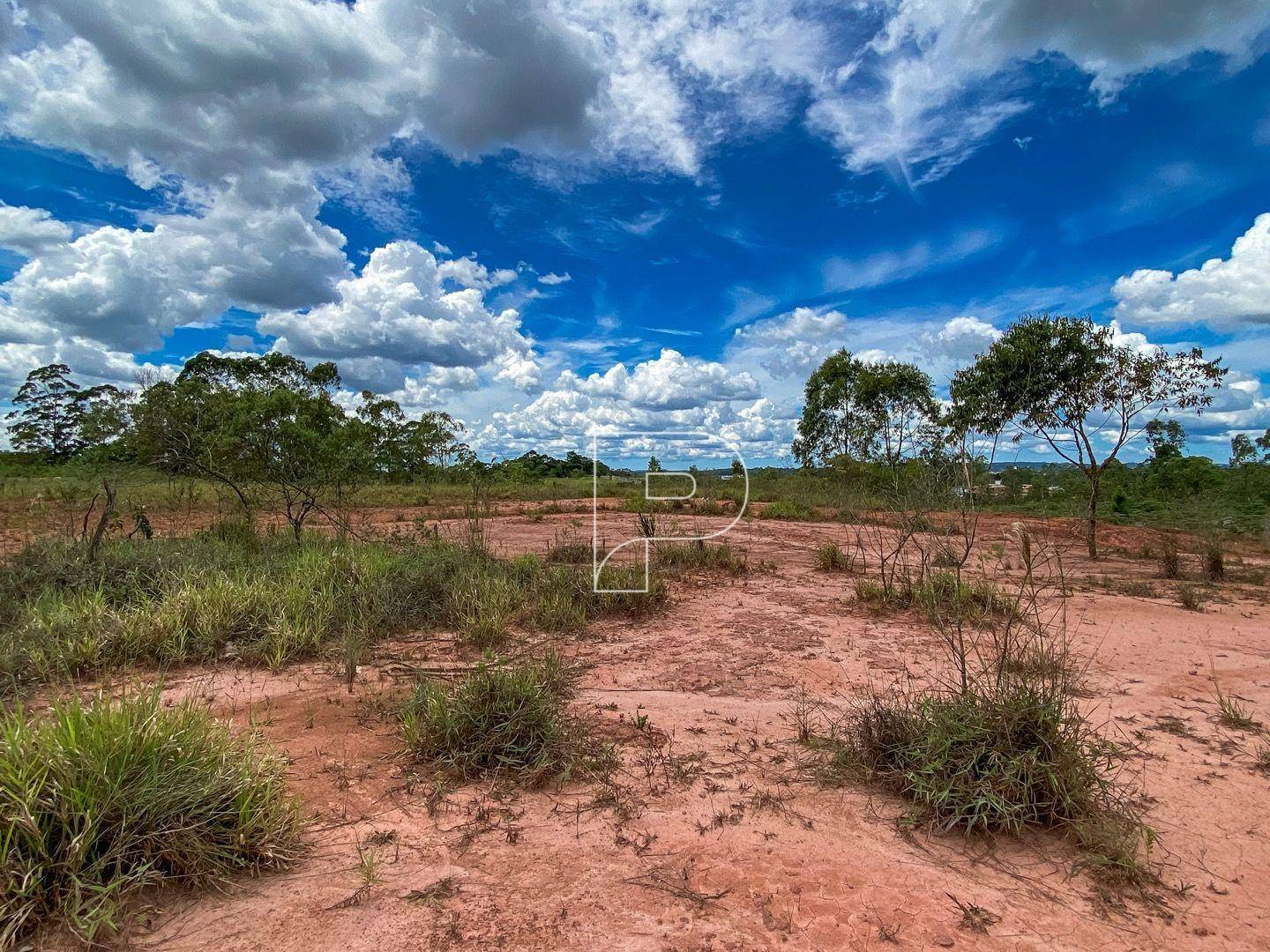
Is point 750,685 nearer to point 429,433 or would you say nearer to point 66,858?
point 66,858

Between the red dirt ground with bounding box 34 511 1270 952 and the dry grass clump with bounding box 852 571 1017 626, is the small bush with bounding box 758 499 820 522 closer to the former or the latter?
the dry grass clump with bounding box 852 571 1017 626

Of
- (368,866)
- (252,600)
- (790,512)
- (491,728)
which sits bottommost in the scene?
(368,866)

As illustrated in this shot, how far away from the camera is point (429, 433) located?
12328 millimetres

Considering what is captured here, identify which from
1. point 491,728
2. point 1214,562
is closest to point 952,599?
point 491,728

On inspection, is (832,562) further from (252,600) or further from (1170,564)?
(252,600)

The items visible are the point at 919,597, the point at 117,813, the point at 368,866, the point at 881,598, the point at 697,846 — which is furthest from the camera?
the point at 881,598

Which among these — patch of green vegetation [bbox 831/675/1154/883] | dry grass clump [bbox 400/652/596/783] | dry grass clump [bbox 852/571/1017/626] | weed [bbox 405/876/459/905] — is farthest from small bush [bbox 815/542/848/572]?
weed [bbox 405/876/459/905]

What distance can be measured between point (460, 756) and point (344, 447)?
7614mm

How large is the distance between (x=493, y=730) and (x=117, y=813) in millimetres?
1651

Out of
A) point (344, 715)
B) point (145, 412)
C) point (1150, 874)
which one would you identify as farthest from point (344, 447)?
point (1150, 874)

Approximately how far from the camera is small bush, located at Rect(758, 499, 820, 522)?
19.2m

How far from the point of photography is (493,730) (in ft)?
11.6

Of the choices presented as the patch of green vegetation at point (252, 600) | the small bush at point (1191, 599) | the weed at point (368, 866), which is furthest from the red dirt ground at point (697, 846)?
the small bush at point (1191, 599)

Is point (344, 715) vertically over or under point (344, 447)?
under
